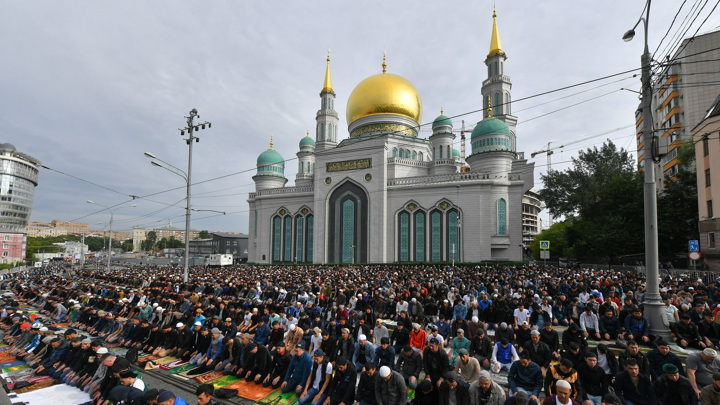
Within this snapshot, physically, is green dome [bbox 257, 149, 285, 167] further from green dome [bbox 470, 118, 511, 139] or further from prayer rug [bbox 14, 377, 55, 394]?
prayer rug [bbox 14, 377, 55, 394]

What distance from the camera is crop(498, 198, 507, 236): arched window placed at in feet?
94.6

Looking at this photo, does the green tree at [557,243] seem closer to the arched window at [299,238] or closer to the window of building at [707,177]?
the window of building at [707,177]

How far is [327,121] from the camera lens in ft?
133

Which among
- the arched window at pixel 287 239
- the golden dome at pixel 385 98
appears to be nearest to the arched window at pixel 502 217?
the golden dome at pixel 385 98

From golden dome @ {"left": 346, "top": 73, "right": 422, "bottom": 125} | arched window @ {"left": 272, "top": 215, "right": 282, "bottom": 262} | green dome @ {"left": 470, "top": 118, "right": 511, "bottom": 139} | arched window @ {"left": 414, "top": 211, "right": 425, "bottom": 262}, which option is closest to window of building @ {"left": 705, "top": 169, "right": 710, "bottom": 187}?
green dome @ {"left": 470, "top": 118, "right": 511, "bottom": 139}

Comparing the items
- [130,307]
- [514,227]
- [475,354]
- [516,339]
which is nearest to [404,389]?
[475,354]

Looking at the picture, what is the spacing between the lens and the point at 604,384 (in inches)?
213

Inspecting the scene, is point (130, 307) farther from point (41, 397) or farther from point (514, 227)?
point (514, 227)

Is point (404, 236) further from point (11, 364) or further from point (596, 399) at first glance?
point (596, 399)

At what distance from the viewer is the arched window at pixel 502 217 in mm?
28828

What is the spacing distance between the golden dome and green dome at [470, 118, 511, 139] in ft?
26.3

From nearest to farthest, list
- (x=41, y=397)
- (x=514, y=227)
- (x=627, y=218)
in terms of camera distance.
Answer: (x=41, y=397)
(x=627, y=218)
(x=514, y=227)

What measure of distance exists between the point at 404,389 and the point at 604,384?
286 centimetres

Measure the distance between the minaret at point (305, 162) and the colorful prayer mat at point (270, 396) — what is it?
113ft
